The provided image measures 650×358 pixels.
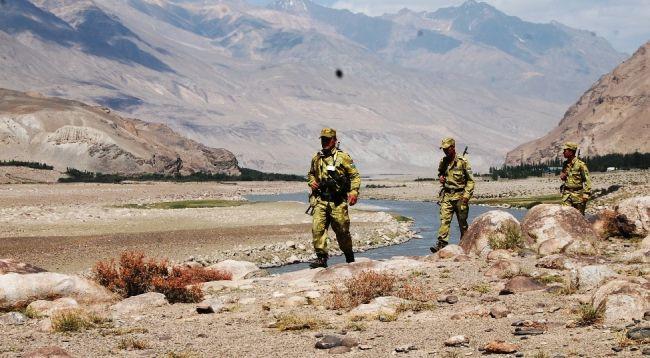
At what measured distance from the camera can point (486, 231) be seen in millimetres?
20203

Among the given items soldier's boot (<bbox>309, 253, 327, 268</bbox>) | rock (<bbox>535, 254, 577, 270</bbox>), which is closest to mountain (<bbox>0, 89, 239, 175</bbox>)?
soldier's boot (<bbox>309, 253, 327, 268</bbox>)

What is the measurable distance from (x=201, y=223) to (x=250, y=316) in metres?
38.2

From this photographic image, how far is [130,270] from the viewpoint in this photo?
1648 cm

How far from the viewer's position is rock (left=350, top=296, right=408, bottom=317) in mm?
12805

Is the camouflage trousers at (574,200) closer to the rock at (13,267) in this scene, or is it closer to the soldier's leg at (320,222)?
the soldier's leg at (320,222)

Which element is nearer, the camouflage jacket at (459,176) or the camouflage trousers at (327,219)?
the camouflage trousers at (327,219)

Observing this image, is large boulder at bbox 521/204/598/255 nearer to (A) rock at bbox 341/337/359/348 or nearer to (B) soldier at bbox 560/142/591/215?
(B) soldier at bbox 560/142/591/215

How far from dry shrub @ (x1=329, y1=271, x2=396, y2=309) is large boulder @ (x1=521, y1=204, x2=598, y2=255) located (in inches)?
242

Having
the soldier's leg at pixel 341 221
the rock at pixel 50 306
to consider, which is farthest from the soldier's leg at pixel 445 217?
the rock at pixel 50 306

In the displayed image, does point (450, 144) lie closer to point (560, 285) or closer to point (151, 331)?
point (560, 285)

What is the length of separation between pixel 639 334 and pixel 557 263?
656 cm

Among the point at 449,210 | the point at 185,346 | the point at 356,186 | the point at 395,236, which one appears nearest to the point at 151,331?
the point at 185,346

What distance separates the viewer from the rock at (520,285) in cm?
1371

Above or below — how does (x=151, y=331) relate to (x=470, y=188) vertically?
below
